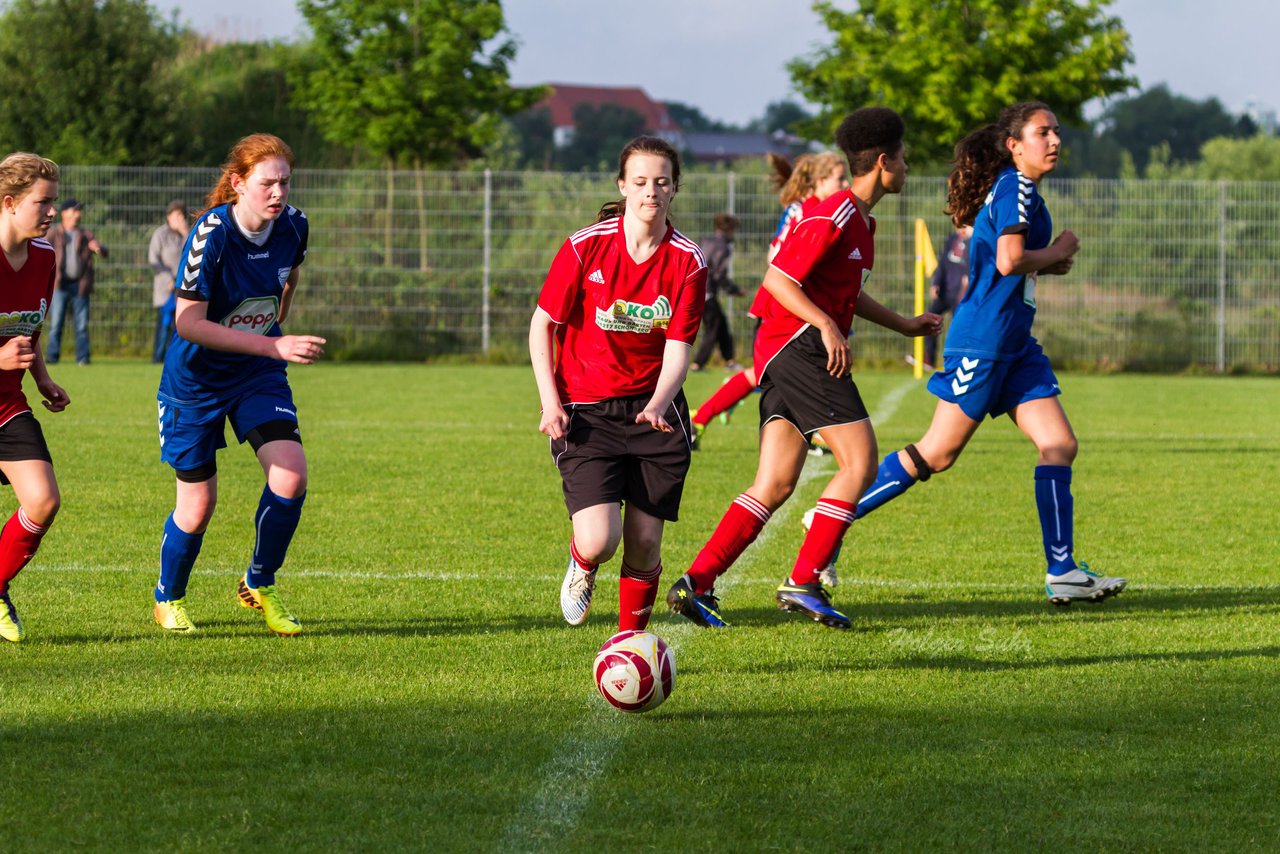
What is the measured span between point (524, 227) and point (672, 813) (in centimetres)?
2028

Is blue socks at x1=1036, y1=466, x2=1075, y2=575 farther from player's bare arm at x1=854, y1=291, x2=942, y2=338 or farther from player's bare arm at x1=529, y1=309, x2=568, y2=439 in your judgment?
player's bare arm at x1=529, y1=309, x2=568, y2=439

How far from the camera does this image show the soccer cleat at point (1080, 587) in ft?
20.4

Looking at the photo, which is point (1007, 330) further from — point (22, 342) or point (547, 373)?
point (22, 342)

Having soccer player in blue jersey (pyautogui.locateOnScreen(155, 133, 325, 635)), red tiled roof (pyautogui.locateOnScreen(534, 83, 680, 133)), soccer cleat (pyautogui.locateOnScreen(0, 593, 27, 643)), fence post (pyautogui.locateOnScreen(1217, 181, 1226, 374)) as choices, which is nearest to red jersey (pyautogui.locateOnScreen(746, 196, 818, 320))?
soccer player in blue jersey (pyautogui.locateOnScreen(155, 133, 325, 635))

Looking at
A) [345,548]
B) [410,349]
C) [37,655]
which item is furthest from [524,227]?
[37,655]

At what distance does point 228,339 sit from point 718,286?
45.5 feet

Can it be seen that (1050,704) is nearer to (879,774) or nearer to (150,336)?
(879,774)

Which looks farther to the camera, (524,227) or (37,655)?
(524,227)

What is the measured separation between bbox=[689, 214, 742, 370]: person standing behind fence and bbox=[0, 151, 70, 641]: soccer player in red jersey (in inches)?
484

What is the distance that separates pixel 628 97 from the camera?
133125 millimetres

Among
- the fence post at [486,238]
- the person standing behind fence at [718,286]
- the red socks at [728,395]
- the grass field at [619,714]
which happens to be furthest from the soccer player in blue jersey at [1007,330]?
the fence post at [486,238]

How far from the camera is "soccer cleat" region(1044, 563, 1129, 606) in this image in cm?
623

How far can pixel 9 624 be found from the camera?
18.0 feet

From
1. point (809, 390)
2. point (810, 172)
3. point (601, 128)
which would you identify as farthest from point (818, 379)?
point (601, 128)
